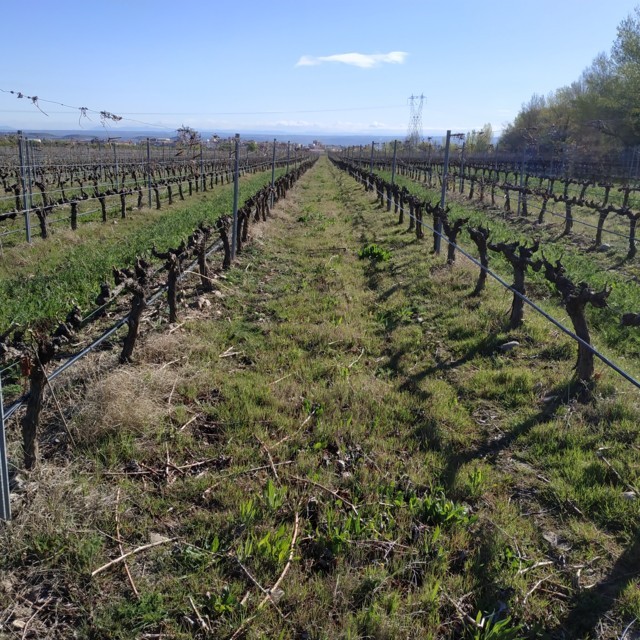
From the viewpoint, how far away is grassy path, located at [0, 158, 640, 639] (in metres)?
3.04

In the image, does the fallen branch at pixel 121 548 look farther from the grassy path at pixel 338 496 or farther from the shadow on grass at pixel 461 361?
the shadow on grass at pixel 461 361

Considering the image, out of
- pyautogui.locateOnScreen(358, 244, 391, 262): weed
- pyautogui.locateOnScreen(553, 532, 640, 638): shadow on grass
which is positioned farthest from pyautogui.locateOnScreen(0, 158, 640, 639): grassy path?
pyautogui.locateOnScreen(358, 244, 391, 262): weed

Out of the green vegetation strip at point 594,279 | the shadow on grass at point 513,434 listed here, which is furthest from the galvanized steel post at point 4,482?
the green vegetation strip at point 594,279

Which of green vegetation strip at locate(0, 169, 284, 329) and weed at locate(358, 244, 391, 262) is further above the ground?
weed at locate(358, 244, 391, 262)

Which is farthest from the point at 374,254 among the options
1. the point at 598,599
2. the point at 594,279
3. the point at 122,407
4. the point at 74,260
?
the point at 598,599

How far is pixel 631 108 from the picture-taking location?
163ft

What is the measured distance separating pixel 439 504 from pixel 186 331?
13.9 feet

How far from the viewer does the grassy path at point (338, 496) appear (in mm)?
3035

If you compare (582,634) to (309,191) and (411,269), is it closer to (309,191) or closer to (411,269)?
(411,269)

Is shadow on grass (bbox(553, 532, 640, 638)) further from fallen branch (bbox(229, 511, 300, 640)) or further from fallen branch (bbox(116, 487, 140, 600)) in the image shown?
fallen branch (bbox(116, 487, 140, 600))

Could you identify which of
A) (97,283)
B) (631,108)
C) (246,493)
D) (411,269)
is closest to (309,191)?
(411,269)

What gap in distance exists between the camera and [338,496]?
157 inches

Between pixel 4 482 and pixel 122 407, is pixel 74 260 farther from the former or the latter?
pixel 4 482

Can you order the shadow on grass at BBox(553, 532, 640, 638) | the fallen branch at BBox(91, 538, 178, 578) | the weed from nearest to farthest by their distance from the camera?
the shadow on grass at BBox(553, 532, 640, 638), the fallen branch at BBox(91, 538, 178, 578), the weed
